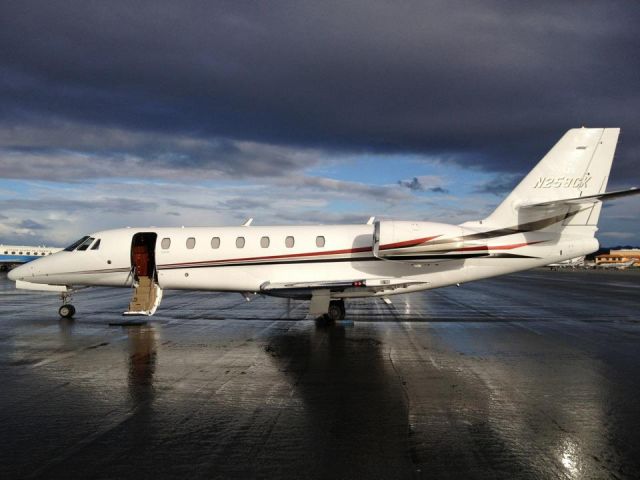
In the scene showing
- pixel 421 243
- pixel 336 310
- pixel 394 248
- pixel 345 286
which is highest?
pixel 421 243

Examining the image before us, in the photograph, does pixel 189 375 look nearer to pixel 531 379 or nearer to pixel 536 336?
pixel 531 379

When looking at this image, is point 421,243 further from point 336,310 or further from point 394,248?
point 336,310

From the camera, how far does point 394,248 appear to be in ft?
50.1

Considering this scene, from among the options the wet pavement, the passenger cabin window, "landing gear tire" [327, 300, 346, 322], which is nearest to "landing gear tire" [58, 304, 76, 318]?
the wet pavement

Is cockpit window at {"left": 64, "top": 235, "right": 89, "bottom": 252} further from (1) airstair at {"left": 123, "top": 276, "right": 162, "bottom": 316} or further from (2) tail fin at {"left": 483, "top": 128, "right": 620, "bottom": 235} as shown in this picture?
(2) tail fin at {"left": 483, "top": 128, "right": 620, "bottom": 235}

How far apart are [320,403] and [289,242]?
30.8 feet

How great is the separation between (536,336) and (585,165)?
17.7 feet

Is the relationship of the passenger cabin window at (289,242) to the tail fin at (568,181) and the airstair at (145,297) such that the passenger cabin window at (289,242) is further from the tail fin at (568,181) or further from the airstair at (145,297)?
the tail fin at (568,181)

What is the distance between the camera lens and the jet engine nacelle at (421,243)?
15.3m

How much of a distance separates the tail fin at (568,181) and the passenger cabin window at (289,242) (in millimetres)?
5639

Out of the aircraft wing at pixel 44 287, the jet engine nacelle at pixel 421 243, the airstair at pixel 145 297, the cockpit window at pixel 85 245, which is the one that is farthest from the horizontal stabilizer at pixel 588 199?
the aircraft wing at pixel 44 287

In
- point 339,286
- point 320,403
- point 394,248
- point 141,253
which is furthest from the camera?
point 141,253

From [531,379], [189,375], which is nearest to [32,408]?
[189,375]

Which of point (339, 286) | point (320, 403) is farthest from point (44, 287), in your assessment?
point (320, 403)
